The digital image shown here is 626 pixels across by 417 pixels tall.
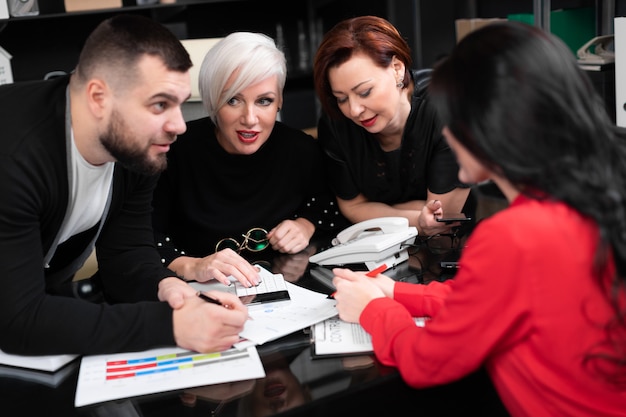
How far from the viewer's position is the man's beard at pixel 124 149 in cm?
128

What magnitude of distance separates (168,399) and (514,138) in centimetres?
66

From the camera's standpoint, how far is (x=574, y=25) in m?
3.04

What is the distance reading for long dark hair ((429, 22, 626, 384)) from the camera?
3.04 ft

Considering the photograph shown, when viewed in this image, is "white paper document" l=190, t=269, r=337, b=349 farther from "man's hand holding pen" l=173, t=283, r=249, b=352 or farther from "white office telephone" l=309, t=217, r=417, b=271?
"white office telephone" l=309, t=217, r=417, b=271

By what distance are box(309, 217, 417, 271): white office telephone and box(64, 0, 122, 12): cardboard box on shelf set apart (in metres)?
2.30

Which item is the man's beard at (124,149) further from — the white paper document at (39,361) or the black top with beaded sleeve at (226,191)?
the black top with beaded sleeve at (226,191)

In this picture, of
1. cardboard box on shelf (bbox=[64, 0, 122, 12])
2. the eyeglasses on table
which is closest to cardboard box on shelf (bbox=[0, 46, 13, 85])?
cardboard box on shelf (bbox=[64, 0, 122, 12])

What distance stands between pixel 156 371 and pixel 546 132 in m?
0.73

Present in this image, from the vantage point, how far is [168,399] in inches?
41.9

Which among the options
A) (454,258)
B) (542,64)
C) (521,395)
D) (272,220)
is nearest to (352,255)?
(454,258)

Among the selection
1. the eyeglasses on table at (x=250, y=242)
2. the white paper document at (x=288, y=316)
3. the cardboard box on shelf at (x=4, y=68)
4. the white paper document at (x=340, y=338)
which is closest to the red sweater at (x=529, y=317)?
the white paper document at (x=340, y=338)

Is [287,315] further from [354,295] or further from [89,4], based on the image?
[89,4]

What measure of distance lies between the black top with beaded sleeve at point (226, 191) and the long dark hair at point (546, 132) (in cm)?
106

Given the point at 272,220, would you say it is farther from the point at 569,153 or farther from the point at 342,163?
the point at 569,153
